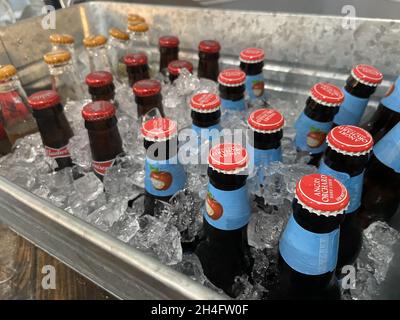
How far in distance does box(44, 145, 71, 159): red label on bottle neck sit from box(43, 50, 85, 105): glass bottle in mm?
249

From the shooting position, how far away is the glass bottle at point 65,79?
0.90m

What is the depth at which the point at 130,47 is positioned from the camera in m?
1.20

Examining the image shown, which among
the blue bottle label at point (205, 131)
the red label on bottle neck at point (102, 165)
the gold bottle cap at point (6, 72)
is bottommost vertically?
the red label on bottle neck at point (102, 165)

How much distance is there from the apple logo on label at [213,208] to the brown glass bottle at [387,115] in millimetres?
459

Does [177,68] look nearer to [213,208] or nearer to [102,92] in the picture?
[102,92]

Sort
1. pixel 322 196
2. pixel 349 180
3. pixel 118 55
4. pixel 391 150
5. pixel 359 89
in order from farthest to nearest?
pixel 118 55 → pixel 359 89 → pixel 391 150 → pixel 349 180 → pixel 322 196

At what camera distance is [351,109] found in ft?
2.55

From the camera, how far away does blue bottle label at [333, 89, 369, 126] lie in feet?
2.52

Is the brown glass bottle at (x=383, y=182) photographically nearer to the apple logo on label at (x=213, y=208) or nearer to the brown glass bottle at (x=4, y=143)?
the apple logo on label at (x=213, y=208)

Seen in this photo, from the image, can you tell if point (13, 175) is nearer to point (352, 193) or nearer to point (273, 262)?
point (273, 262)

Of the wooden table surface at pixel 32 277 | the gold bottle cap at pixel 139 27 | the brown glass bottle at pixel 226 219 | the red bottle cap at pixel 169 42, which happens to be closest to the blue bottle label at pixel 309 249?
the brown glass bottle at pixel 226 219

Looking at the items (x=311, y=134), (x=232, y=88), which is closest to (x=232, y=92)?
(x=232, y=88)

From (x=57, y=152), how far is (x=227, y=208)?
497 mm

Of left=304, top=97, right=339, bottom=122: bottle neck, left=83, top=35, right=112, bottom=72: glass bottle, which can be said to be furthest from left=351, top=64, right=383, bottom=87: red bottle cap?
left=83, top=35, right=112, bottom=72: glass bottle
